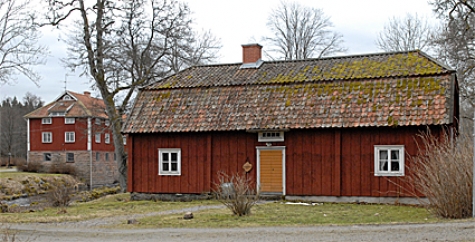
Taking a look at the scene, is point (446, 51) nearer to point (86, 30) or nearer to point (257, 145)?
point (257, 145)

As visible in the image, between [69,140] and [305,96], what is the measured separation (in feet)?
132

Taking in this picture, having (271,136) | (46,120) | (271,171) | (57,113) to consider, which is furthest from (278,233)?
(46,120)

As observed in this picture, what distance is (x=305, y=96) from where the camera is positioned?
2323cm

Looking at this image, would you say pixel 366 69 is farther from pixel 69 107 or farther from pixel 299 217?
pixel 69 107

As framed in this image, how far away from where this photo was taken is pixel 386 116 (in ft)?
70.2

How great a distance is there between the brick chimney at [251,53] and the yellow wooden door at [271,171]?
17.6 ft

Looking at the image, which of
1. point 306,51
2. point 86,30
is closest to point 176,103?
point 86,30

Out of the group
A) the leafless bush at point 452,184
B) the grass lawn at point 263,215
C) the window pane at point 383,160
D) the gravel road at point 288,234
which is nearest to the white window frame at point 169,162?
the grass lawn at point 263,215

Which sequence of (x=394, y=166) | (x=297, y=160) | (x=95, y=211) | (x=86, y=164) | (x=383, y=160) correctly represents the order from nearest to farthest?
1. (x=95, y=211)
2. (x=394, y=166)
3. (x=383, y=160)
4. (x=297, y=160)
5. (x=86, y=164)

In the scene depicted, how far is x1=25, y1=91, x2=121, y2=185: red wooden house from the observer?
57312mm

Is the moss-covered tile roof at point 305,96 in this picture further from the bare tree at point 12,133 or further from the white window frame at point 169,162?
the bare tree at point 12,133

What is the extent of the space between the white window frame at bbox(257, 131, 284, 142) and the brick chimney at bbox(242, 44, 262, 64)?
4789mm

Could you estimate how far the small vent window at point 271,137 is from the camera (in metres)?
23.2

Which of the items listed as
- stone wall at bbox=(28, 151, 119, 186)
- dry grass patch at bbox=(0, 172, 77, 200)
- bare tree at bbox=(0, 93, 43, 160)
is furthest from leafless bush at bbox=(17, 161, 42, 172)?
bare tree at bbox=(0, 93, 43, 160)
